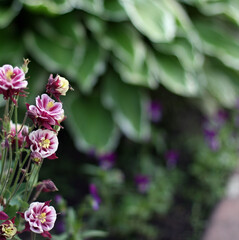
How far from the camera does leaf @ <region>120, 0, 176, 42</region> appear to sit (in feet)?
6.34

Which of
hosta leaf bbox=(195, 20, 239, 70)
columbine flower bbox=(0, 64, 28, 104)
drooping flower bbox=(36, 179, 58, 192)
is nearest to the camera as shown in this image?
columbine flower bbox=(0, 64, 28, 104)

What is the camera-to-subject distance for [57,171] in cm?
218

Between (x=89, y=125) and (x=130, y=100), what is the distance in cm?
23

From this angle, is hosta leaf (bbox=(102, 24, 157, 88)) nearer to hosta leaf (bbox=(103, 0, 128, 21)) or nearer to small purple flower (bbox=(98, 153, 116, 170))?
hosta leaf (bbox=(103, 0, 128, 21))

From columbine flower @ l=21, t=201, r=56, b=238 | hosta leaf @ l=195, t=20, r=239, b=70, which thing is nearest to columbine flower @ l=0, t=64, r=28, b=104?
columbine flower @ l=21, t=201, r=56, b=238

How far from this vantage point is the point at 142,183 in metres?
1.94

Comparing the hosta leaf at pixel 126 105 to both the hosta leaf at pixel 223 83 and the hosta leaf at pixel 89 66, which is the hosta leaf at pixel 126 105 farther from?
the hosta leaf at pixel 223 83

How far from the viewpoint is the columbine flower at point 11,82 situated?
27.9 inches

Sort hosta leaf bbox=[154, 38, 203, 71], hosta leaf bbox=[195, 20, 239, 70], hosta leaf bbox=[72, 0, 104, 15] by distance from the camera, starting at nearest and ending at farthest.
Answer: hosta leaf bbox=[72, 0, 104, 15], hosta leaf bbox=[154, 38, 203, 71], hosta leaf bbox=[195, 20, 239, 70]

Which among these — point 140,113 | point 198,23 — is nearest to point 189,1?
point 198,23

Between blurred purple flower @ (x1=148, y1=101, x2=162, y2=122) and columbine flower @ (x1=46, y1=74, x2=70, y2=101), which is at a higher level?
columbine flower @ (x1=46, y1=74, x2=70, y2=101)

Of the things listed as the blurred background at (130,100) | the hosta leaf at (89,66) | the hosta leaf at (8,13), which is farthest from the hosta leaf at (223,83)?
the hosta leaf at (8,13)

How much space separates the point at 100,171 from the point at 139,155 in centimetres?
50

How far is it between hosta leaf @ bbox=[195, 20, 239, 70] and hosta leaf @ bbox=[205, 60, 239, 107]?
14cm
